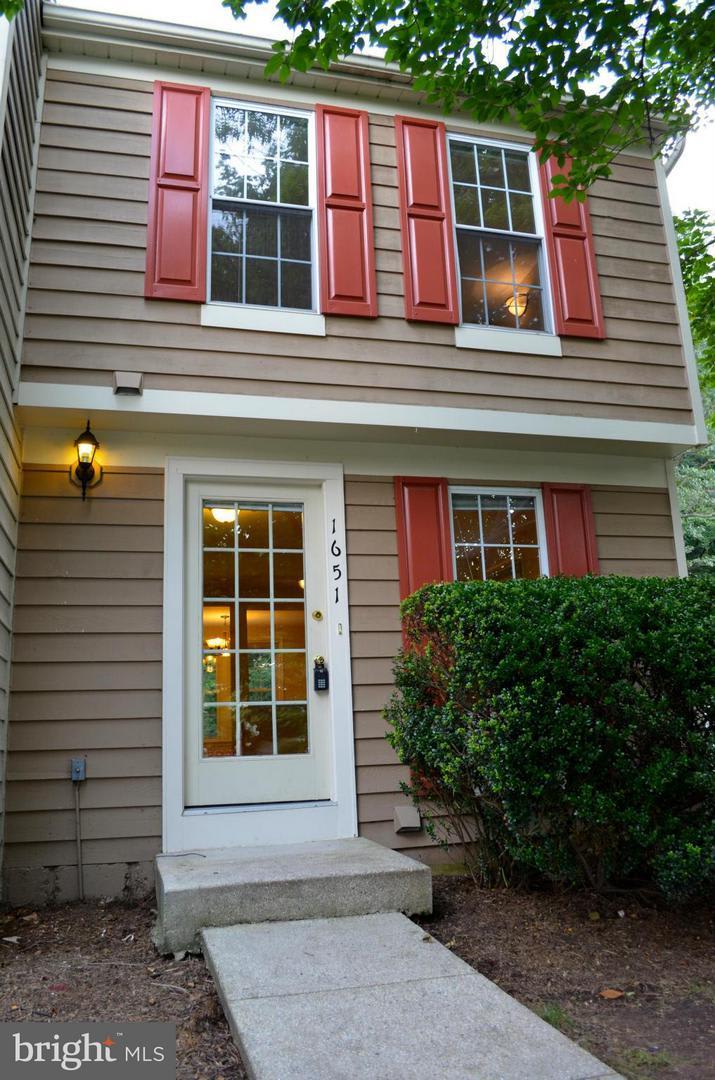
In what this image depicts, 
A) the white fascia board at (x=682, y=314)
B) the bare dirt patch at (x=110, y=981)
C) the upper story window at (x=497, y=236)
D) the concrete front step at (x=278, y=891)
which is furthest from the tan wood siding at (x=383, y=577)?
the bare dirt patch at (x=110, y=981)

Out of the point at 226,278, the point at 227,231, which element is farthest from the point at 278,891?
the point at 227,231

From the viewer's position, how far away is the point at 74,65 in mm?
4578

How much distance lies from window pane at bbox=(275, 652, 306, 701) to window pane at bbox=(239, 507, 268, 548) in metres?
0.68

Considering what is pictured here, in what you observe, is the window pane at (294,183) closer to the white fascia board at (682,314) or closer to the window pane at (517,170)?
the window pane at (517,170)

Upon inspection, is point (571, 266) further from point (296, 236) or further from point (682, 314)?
point (296, 236)

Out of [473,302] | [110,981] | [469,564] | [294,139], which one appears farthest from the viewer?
[473,302]

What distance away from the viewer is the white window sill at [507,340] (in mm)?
4828

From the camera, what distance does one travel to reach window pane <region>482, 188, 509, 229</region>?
5.21m

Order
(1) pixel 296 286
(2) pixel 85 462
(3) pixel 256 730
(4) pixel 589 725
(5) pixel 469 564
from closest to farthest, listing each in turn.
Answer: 1. (4) pixel 589 725
2. (2) pixel 85 462
3. (3) pixel 256 730
4. (1) pixel 296 286
5. (5) pixel 469 564

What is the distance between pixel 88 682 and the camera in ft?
13.4

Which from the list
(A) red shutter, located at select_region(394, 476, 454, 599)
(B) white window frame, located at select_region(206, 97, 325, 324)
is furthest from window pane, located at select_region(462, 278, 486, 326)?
(A) red shutter, located at select_region(394, 476, 454, 599)

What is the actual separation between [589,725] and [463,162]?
4.05 m

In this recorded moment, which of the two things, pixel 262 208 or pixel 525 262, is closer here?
pixel 262 208

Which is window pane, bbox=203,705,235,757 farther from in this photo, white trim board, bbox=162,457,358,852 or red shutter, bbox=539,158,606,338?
red shutter, bbox=539,158,606,338
